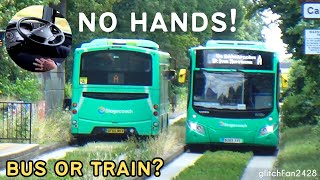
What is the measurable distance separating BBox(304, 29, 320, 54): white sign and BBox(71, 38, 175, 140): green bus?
7.83m

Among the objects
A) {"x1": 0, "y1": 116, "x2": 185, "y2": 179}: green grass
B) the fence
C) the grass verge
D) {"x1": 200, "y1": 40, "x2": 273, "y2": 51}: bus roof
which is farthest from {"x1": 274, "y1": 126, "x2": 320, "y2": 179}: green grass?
the fence

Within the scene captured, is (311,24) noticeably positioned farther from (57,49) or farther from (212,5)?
(57,49)

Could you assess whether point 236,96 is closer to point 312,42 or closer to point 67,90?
point 67,90

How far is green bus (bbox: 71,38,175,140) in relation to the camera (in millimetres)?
19000

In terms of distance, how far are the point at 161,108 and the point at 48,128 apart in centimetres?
278

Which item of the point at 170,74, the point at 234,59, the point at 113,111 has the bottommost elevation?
the point at 113,111

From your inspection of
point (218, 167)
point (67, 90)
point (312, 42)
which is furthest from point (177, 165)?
point (67, 90)

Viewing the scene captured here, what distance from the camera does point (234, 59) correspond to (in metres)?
19.5

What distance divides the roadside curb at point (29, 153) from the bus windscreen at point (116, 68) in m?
1.85

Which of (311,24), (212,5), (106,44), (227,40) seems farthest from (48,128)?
(311,24)

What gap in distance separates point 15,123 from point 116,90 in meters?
2.54

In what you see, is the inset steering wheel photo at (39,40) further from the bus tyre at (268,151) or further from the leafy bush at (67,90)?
the leafy bush at (67,90)

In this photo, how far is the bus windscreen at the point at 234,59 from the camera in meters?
19.3

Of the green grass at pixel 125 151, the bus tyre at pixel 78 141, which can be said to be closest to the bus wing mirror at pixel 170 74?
the green grass at pixel 125 151
